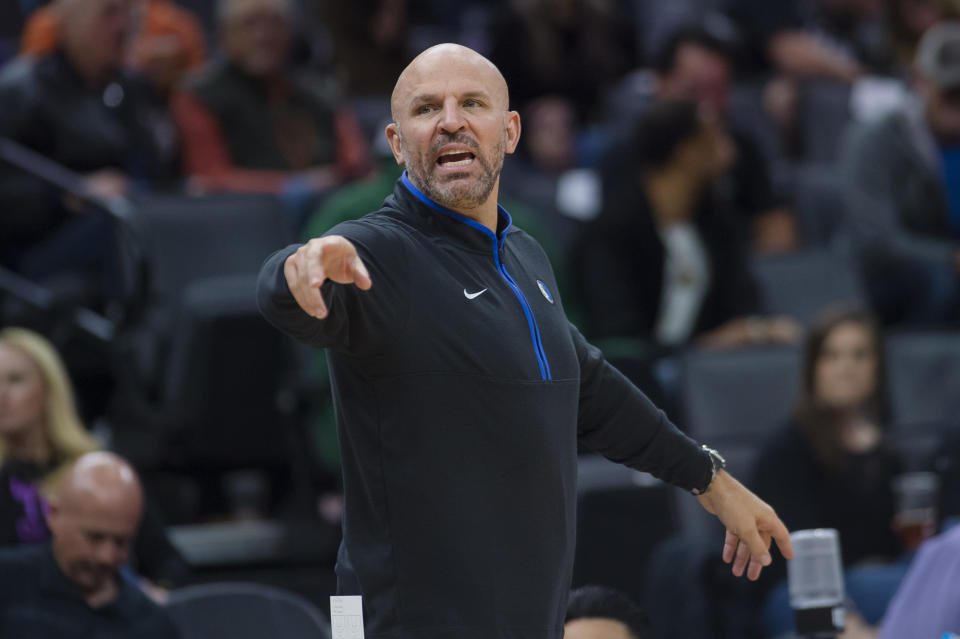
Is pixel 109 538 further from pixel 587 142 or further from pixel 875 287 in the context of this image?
pixel 587 142

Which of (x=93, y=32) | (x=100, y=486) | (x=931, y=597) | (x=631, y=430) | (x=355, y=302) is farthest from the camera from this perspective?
(x=93, y=32)

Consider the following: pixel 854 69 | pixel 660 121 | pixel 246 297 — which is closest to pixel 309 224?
pixel 246 297

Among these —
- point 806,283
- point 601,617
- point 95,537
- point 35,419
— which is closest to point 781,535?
point 601,617

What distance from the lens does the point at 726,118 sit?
21.8 ft

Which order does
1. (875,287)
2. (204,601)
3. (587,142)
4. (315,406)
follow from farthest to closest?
1. (587,142)
2. (875,287)
3. (315,406)
4. (204,601)

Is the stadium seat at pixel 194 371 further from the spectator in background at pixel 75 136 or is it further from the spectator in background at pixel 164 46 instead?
the spectator in background at pixel 164 46

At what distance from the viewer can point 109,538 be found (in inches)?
155

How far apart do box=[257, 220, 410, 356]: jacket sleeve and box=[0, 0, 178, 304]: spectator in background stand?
3.11m

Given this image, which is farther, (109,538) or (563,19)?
(563,19)

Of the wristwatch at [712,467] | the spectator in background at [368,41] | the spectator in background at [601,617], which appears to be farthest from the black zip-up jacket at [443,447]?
the spectator in background at [368,41]

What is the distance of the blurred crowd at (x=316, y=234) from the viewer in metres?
4.81

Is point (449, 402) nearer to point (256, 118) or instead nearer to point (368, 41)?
point (256, 118)

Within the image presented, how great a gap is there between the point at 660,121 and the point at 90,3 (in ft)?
6.50

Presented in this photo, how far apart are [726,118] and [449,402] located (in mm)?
4685
